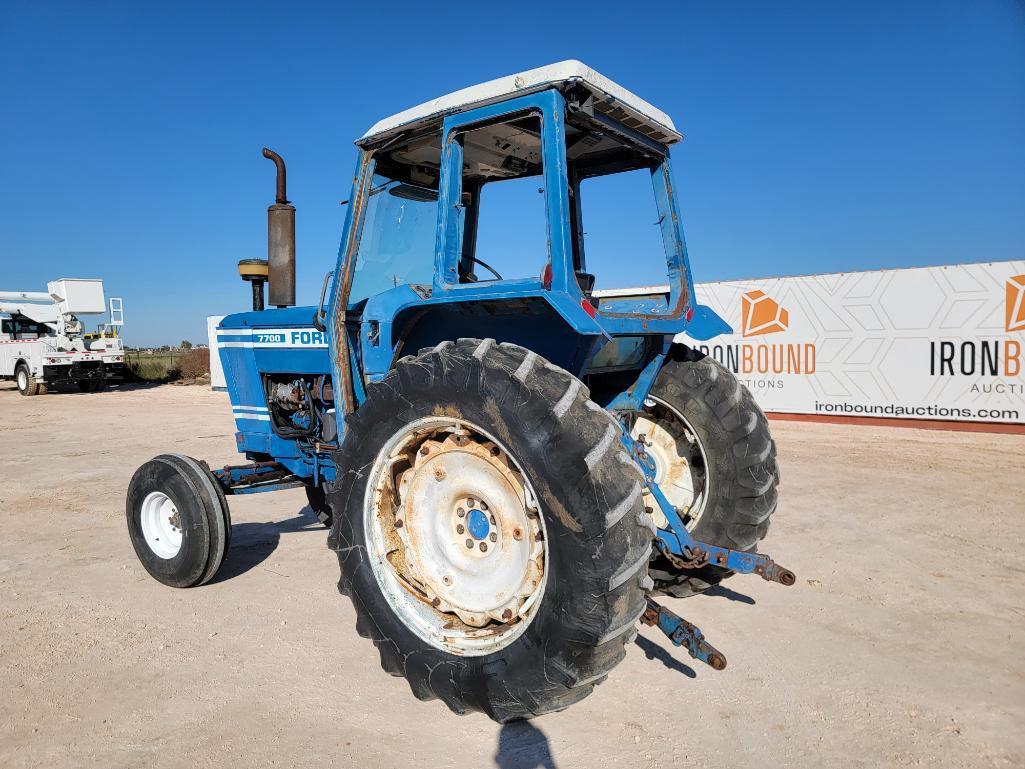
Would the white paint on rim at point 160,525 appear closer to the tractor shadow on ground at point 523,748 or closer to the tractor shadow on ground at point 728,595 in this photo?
the tractor shadow on ground at point 523,748

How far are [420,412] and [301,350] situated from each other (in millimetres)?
1970

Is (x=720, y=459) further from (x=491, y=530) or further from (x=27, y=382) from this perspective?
(x=27, y=382)

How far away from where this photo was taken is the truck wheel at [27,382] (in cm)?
2045

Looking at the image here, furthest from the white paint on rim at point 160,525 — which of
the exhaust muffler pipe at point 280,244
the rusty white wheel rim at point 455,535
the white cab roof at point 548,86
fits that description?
the white cab roof at point 548,86

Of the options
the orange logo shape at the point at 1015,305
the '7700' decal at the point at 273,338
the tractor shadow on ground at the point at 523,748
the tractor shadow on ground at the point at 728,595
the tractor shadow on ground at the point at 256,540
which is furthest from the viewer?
the orange logo shape at the point at 1015,305

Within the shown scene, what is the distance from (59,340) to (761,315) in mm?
20745

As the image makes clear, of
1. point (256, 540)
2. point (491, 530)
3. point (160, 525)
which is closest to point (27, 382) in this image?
point (256, 540)

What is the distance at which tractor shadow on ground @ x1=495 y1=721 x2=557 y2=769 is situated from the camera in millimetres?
2383

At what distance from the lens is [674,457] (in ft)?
12.6

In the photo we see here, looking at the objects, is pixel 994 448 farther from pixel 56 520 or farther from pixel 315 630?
pixel 56 520

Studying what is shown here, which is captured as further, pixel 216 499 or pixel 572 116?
pixel 216 499

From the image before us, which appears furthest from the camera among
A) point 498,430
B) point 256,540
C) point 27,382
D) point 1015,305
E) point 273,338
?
point 27,382

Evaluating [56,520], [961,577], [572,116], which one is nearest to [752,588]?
[961,577]

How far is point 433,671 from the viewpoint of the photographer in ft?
8.30
